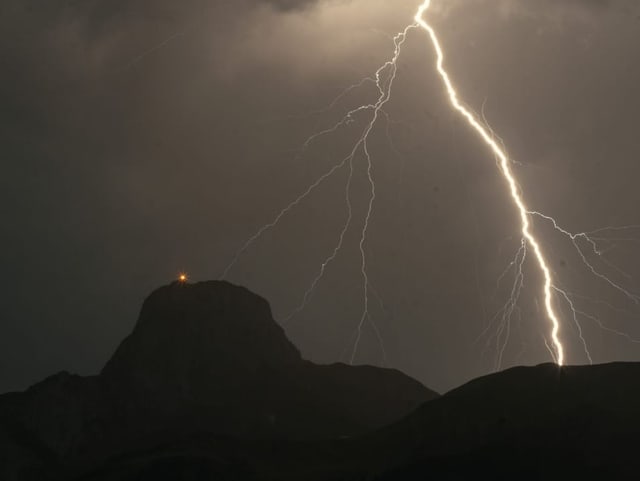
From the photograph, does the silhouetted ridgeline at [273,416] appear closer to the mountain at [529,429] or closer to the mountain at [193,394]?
the mountain at [529,429]

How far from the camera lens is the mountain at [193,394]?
9088cm

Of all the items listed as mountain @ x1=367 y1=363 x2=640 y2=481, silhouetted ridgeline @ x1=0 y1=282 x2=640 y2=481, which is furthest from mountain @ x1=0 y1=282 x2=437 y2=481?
mountain @ x1=367 y1=363 x2=640 y2=481

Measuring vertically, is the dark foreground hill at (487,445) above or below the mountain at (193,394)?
below

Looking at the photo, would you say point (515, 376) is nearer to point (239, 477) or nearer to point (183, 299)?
point (239, 477)

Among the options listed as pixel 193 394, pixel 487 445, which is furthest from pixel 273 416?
pixel 487 445

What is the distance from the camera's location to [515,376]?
181ft

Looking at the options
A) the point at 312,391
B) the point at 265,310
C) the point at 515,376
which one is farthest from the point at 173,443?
the point at 265,310

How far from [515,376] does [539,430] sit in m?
8.65

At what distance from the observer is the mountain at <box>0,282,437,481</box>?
298 ft

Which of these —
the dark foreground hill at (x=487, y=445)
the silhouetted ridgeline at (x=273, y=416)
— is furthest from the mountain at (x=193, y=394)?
the dark foreground hill at (x=487, y=445)

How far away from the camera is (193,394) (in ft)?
324

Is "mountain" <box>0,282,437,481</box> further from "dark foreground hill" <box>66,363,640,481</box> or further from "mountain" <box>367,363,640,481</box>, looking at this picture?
"mountain" <box>367,363,640,481</box>

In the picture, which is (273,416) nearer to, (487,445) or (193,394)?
(193,394)

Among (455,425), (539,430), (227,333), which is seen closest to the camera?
(539,430)
